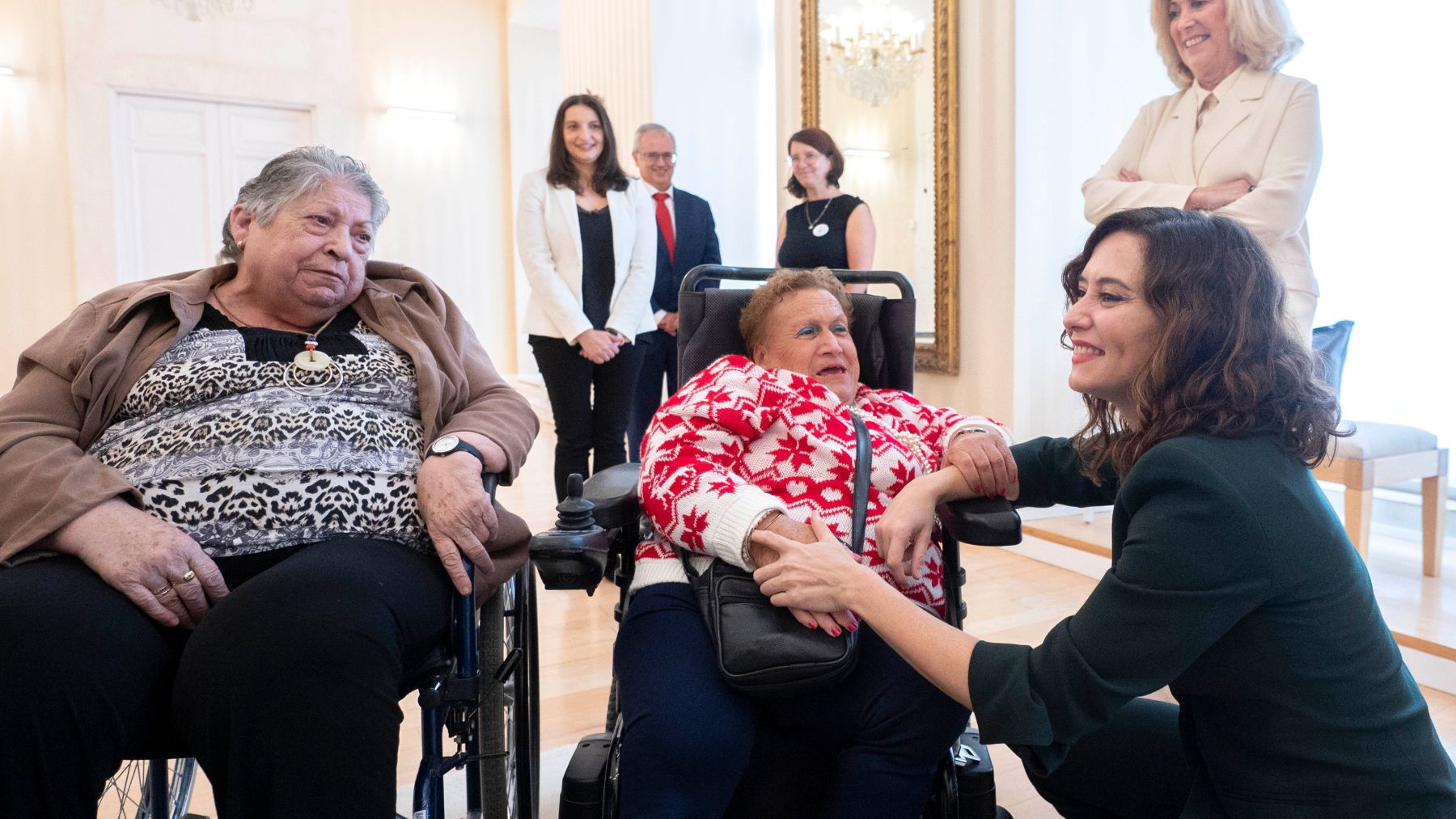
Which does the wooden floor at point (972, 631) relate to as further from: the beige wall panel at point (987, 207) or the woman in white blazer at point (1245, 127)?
the woman in white blazer at point (1245, 127)

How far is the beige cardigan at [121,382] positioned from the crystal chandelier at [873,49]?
3116 millimetres

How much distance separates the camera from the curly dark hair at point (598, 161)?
10.2 ft

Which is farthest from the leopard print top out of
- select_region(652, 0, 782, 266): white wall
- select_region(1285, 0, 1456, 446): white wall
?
select_region(652, 0, 782, 266): white wall

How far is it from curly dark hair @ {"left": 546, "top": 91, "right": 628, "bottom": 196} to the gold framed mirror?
4.64 ft

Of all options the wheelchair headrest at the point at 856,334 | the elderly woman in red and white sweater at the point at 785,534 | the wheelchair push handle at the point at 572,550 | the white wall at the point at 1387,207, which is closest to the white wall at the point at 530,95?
the white wall at the point at 1387,207

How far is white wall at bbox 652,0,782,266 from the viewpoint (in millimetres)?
5430

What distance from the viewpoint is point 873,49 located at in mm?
4453

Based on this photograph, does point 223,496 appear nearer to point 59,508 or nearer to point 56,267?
point 59,508

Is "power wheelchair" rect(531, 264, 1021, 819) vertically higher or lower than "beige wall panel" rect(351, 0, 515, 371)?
lower

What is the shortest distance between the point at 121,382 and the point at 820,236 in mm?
2666

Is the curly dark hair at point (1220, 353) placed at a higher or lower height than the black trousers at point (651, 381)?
higher

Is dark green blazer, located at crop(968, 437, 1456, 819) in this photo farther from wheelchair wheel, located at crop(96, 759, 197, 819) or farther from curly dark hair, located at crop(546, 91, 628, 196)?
curly dark hair, located at crop(546, 91, 628, 196)

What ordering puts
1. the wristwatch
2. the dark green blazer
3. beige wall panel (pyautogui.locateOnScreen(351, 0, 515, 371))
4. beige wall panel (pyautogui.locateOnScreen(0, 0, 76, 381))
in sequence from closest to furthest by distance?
the dark green blazer < the wristwatch < beige wall panel (pyautogui.locateOnScreen(0, 0, 76, 381)) < beige wall panel (pyautogui.locateOnScreen(351, 0, 515, 371))

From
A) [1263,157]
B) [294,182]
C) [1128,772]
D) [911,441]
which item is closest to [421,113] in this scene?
[294,182]
